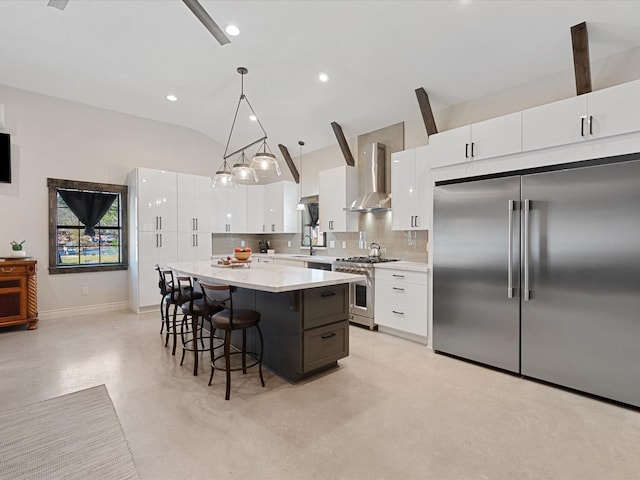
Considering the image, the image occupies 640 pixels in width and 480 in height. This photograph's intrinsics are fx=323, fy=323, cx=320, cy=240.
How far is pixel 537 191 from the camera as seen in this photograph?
2.82m

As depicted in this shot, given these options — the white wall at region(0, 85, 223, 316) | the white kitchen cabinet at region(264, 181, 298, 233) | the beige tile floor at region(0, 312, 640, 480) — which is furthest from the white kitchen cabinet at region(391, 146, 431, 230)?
the white wall at region(0, 85, 223, 316)

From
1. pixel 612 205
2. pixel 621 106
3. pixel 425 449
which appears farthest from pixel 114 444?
pixel 621 106

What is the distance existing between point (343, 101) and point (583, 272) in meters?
3.60

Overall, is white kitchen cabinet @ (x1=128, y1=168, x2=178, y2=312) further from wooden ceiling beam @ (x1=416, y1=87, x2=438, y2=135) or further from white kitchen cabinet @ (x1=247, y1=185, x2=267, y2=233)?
wooden ceiling beam @ (x1=416, y1=87, x2=438, y2=135)

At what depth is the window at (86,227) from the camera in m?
5.12

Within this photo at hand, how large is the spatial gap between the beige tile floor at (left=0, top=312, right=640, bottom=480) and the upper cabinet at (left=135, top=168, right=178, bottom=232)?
2.47m

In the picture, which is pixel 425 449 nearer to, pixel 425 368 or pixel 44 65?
pixel 425 368

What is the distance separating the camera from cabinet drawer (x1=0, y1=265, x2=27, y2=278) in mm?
4314

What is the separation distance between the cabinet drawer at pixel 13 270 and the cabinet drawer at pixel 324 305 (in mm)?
4286

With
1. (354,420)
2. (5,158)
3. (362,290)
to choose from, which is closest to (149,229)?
(5,158)

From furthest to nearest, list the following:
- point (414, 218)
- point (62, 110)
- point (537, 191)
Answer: point (62, 110)
point (414, 218)
point (537, 191)

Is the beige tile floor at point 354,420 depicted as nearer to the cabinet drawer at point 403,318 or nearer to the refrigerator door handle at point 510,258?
the cabinet drawer at point 403,318

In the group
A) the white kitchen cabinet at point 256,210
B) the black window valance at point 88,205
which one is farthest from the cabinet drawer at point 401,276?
the black window valance at point 88,205

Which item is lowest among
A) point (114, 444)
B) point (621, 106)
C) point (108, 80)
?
point (114, 444)
